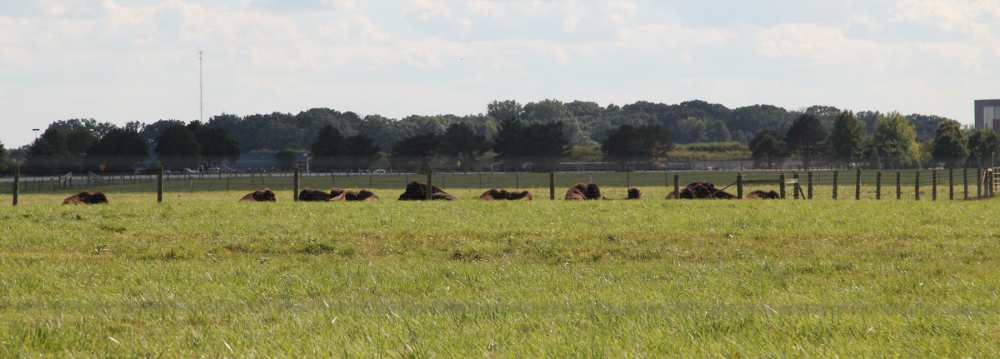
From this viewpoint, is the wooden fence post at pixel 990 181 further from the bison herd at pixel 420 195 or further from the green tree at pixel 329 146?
the green tree at pixel 329 146

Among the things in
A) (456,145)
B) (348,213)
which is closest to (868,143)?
(456,145)

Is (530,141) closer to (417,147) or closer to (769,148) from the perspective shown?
(417,147)

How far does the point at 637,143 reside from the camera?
600ft

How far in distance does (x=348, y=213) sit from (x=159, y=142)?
13135 centimetres

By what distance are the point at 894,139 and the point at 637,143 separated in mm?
38386

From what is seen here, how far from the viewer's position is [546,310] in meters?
9.91

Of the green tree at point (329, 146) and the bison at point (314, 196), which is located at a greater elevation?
the green tree at point (329, 146)

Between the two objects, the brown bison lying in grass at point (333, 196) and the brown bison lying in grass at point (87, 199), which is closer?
the brown bison lying in grass at point (87, 199)

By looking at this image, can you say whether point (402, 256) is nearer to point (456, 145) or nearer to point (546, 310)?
point (546, 310)

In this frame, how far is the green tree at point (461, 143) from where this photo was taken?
185 meters

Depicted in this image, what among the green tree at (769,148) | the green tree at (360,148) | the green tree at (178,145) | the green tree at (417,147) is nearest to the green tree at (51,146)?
the green tree at (178,145)

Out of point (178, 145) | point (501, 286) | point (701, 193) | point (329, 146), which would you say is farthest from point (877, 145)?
point (501, 286)

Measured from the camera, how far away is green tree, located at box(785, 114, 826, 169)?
192 meters

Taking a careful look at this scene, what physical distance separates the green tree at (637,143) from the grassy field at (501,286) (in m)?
160
